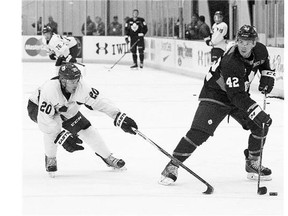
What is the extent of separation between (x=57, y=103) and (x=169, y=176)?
746 millimetres

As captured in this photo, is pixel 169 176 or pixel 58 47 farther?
pixel 58 47

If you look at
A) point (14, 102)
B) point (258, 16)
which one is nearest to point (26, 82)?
point (258, 16)

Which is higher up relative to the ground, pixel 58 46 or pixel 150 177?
pixel 58 46

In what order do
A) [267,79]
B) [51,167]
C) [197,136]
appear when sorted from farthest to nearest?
[51,167], [267,79], [197,136]

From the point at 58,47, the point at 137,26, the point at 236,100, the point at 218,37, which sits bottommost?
the point at 236,100

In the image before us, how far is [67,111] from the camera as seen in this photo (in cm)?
411

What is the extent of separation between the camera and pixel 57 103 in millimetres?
3920

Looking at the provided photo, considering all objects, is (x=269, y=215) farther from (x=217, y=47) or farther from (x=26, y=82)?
(x=26, y=82)

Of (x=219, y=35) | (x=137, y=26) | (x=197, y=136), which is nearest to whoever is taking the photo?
(x=197, y=136)

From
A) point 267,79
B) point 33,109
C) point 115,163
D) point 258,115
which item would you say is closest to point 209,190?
point 258,115

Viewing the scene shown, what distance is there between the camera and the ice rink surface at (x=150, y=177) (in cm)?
331

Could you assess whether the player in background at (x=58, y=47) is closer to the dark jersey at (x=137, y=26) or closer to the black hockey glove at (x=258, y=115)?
the black hockey glove at (x=258, y=115)

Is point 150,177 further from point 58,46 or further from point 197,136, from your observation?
point 58,46

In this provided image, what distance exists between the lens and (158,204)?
3369 mm
